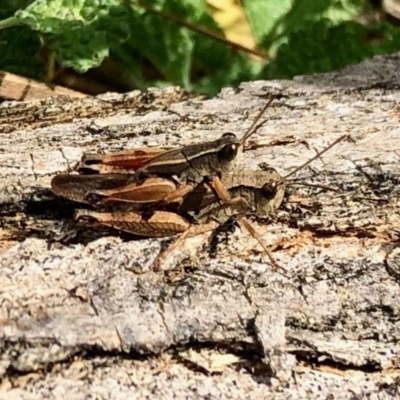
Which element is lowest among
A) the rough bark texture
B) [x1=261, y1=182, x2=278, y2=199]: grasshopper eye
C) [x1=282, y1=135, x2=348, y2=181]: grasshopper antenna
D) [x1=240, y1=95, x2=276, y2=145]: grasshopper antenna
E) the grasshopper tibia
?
the rough bark texture

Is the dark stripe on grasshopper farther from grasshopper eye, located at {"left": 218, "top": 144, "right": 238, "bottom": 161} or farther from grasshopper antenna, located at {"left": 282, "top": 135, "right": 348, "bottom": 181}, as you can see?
→ grasshopper antenna, located at {"left": 282, "top": 135, "right": 348, "bottom": 181}

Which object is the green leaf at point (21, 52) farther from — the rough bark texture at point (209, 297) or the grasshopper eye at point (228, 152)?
the grasshopper eye at point (228, 152)

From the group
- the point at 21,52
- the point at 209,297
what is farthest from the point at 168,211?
the point at 21,52

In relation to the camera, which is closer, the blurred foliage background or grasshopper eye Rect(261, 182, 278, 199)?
grasshopper eye Rect(261, 182, 278, 199)

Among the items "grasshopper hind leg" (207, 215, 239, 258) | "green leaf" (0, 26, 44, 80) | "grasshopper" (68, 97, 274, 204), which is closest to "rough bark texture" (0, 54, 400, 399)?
"grasshopper hind leg" (207, 215, 239, 258)

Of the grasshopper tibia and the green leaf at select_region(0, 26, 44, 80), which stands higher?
the green leaf at select_region(0, 26, 44, 80)

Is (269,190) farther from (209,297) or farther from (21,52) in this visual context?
(21,52)

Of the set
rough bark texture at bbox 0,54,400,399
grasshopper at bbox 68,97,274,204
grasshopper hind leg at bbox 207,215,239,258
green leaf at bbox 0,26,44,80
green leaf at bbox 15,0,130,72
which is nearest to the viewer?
rough bark texture at bbox 0,54,400,399
